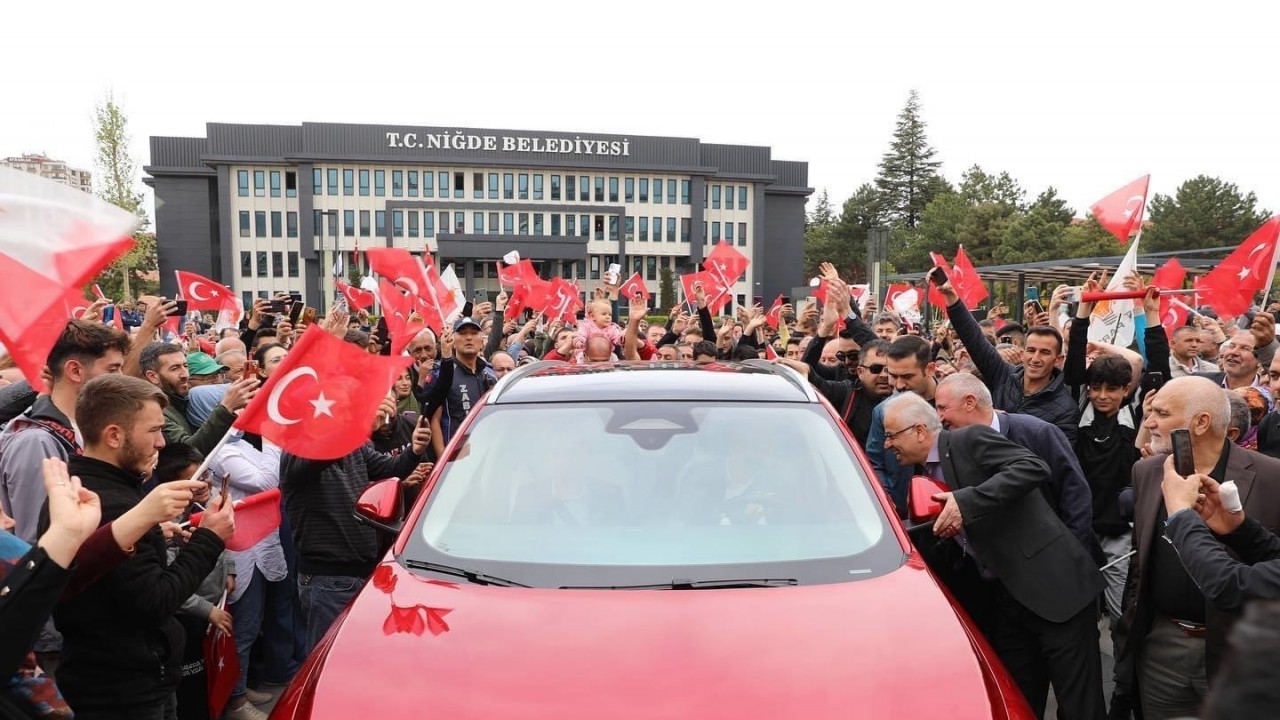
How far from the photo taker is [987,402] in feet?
13.7

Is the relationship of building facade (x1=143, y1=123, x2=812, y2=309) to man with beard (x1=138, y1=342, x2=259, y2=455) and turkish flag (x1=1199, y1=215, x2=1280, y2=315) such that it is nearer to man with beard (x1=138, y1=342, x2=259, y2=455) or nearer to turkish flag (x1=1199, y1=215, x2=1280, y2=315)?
man with beard (x1=138, y1=342, x2=259, y2=455)

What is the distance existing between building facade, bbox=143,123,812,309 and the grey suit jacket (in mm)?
71729

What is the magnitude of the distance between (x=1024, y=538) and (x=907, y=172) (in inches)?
3936

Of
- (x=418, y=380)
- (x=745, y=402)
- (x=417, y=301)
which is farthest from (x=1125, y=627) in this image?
(x=417, y=301)

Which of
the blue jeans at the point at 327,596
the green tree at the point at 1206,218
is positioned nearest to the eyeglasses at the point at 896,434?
the blue jeans at the point at 327,596

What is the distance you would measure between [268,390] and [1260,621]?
338cm

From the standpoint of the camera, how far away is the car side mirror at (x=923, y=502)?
335 centimetres

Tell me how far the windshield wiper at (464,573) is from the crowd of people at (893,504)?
2.40 feet

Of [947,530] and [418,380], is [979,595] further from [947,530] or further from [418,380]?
[418,380]

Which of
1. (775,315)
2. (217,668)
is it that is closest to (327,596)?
(217,668)

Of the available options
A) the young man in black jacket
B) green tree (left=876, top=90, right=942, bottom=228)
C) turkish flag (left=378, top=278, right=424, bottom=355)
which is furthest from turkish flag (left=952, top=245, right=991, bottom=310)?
green tree (left=876, top=90, right=942, bottom=228)

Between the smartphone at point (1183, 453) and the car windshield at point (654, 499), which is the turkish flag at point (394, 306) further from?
the smartphone at point (1183, 453)

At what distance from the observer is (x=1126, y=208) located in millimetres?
8336

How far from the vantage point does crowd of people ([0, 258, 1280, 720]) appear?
286 cm
